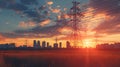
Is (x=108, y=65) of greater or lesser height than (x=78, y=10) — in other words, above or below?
below

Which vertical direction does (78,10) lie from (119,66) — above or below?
above

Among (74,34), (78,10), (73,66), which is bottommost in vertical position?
(73,66)

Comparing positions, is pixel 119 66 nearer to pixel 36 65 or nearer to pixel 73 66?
pixel 73 66

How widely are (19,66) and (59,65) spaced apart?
446cm

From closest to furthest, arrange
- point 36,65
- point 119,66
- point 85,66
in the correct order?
point 119,66
point 85,66
point 36,65

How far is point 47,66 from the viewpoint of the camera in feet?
98.2

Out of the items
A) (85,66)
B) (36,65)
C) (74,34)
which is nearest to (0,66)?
(36,65)

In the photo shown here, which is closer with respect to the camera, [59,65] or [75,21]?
[59,65]

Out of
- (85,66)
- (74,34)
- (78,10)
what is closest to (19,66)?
(85,66)

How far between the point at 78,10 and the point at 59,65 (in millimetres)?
48579

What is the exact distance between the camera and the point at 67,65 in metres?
30.9

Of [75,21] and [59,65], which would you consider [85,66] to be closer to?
[59,65]

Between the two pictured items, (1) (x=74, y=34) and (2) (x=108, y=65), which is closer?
(2) (x=108, y=65)

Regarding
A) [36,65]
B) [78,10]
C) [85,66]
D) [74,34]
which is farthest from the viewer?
[78,10]
